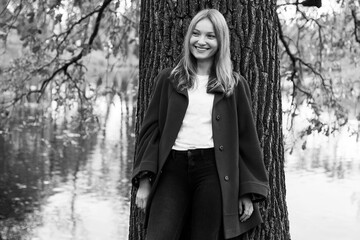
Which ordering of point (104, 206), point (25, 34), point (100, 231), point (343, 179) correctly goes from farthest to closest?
point (343, 179), point (104, 206), point (100, 231), point (25, 34)

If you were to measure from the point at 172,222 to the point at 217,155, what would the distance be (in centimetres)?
38

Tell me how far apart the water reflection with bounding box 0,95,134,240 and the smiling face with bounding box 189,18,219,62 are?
14.3ft

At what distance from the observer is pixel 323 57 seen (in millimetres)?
8969

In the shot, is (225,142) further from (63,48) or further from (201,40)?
(63,48)

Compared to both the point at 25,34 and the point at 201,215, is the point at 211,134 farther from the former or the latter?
the point at 25,34

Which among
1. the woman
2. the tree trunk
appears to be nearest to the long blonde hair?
the woman

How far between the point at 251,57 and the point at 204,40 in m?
0.44

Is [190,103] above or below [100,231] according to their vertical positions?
above

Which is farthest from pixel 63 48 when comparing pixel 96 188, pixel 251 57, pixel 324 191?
pixel 324 191

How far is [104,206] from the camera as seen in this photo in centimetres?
1040

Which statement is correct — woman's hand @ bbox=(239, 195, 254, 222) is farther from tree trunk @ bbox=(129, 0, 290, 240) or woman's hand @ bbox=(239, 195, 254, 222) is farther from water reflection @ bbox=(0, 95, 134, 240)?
water reflection @ bbox=(0, 95, 134, 240)

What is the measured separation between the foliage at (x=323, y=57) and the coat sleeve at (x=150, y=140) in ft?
12.3

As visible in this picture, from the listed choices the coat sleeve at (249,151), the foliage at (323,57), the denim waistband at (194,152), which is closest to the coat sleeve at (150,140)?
the denim waistband at (194,152)

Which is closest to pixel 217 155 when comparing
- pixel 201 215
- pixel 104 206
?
pixel 201 215
